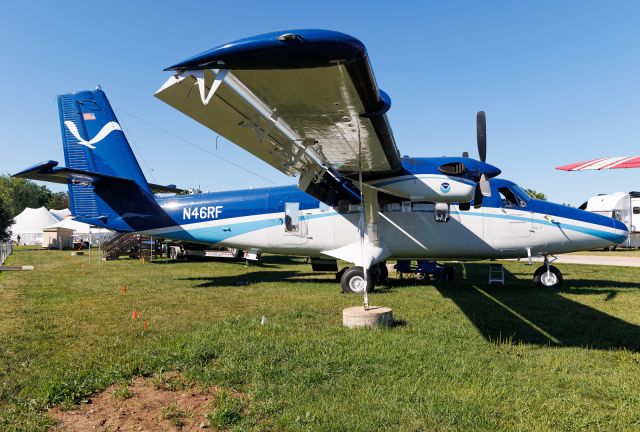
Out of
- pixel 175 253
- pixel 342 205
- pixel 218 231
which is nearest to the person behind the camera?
pixel 342 205

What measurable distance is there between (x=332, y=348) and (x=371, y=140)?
3.76 meters

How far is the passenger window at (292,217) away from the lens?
44.3ft

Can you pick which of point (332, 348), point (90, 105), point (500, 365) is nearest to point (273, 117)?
point (332, 348)

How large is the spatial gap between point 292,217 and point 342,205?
1.74 m

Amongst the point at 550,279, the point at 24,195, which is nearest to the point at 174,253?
the point at 550,279

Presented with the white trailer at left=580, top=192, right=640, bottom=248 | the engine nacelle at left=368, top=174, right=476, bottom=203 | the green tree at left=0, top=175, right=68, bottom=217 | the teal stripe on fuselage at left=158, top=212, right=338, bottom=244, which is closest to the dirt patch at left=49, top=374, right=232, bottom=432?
the engine nacelle at left=368, top=174, right=476, bottom=203

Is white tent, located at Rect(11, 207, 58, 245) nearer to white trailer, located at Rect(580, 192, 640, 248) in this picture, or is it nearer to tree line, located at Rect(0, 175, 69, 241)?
tree line, located at Rect(0, 175, 69, 241)

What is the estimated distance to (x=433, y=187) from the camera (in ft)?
32.1

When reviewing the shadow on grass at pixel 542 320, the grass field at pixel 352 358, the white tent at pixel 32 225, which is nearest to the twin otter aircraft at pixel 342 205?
the shadow on grass at pixel 542 320

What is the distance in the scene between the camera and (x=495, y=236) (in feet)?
41.4

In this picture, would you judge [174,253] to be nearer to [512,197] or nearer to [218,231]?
[218,231]

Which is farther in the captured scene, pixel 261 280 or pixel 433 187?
pixel 261 280

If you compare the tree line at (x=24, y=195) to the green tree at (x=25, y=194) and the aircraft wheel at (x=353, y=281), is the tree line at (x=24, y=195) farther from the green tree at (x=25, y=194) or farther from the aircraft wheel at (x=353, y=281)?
the aircraft wheel at (x=353, y=281)

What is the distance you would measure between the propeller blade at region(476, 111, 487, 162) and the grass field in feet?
11.6
